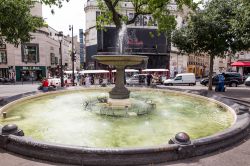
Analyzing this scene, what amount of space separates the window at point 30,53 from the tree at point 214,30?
3756 centimetres

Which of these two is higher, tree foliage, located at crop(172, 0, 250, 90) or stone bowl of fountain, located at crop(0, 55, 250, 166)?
tree foliage, located at crop(172, 0, 250, 90)

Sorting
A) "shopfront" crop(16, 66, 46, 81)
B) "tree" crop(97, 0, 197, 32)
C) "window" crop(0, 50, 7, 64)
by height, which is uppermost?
"tree" crop(97, 0, 197, 32)

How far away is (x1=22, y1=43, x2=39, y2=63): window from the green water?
4165 centimetres

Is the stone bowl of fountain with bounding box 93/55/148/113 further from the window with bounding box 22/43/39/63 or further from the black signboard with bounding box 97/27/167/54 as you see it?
the window with bounding box 22/43/39/63

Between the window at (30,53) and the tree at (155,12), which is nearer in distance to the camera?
the tree at (155,12)

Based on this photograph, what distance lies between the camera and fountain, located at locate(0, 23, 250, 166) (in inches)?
191

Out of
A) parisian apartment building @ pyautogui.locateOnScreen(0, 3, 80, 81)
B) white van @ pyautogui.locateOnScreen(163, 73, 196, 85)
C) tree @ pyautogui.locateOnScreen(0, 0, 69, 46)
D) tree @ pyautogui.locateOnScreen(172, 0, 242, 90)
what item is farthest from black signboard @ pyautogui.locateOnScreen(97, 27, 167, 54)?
tree @ pyautogui.locateOnScreen(0, 0, 69, 46)

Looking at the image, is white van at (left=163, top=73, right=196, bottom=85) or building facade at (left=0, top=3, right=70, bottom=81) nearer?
white van at (left=163, top=73, right=196, bottom=85)

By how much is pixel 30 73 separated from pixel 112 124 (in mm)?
46466

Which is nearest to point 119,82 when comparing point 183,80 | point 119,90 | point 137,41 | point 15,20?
point 119,90

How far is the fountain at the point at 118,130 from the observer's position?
4844 mm

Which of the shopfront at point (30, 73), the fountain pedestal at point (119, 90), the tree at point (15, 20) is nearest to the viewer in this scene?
the fountain pedestal at point (119, 90)

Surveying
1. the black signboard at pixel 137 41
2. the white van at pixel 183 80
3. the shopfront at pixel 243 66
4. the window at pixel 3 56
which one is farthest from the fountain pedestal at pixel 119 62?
the window at pixel 3 56

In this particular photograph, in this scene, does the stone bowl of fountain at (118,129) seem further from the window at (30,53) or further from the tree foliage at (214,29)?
the window at (30,53)
